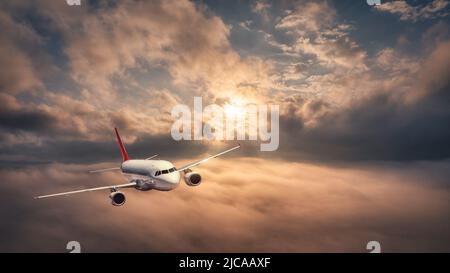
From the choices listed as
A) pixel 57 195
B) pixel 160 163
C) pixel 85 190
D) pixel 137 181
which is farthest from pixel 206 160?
pixel 57 195

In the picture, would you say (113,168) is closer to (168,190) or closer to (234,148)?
(168,190)

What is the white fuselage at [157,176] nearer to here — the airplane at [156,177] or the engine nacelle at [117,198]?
the airplane at [156,177]

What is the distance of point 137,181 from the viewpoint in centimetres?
4509

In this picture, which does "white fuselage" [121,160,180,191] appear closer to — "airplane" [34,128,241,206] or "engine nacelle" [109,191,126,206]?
"airplane" [34,128,241,206]

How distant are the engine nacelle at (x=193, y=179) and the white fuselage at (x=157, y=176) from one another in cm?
190

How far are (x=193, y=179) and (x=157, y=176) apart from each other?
234 inches

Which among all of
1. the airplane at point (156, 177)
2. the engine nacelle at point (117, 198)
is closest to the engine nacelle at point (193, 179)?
the airplane at point (156, 177)

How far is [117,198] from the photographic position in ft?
125

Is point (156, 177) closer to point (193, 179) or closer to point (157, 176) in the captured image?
point (157, 176)

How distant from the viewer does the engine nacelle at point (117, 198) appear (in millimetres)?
37938

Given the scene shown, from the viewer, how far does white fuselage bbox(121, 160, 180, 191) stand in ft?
135

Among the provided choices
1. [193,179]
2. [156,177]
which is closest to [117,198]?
[156,177]

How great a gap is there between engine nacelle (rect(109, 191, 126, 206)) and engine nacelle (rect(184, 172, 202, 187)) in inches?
403

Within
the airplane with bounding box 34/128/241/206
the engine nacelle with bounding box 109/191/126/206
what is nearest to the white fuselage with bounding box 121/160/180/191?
the airplane with bounding box 34/128/241/206
